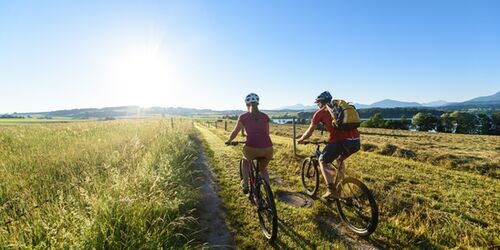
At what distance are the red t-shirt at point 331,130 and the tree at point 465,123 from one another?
8786 cm

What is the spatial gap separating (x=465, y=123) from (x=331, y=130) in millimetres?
88592

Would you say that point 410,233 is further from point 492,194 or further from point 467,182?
point 467,182

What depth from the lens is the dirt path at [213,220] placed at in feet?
16.4

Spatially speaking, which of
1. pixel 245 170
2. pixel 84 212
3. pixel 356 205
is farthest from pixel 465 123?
pixel 84 212

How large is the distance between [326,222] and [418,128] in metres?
86.7

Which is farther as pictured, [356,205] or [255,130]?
[255,130]

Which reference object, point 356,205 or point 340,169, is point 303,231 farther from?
point 340,169

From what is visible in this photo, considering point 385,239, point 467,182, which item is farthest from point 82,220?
point 467,182

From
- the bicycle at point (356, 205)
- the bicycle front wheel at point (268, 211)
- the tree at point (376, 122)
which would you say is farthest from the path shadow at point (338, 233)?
the tree at point (376, 122)

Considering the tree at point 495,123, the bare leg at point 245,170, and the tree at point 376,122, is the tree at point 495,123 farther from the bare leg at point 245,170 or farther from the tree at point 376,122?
the bare leg at point 245,170

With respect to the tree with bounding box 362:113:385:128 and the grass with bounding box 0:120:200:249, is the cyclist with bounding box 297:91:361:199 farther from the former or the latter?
the tree with bounding box 362:113:385:128

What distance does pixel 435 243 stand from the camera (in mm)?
4793

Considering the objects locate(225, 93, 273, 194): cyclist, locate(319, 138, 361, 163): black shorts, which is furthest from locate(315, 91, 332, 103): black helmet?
locate(225, 93, 273, 194): cyclist

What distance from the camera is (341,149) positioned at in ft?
18.6
